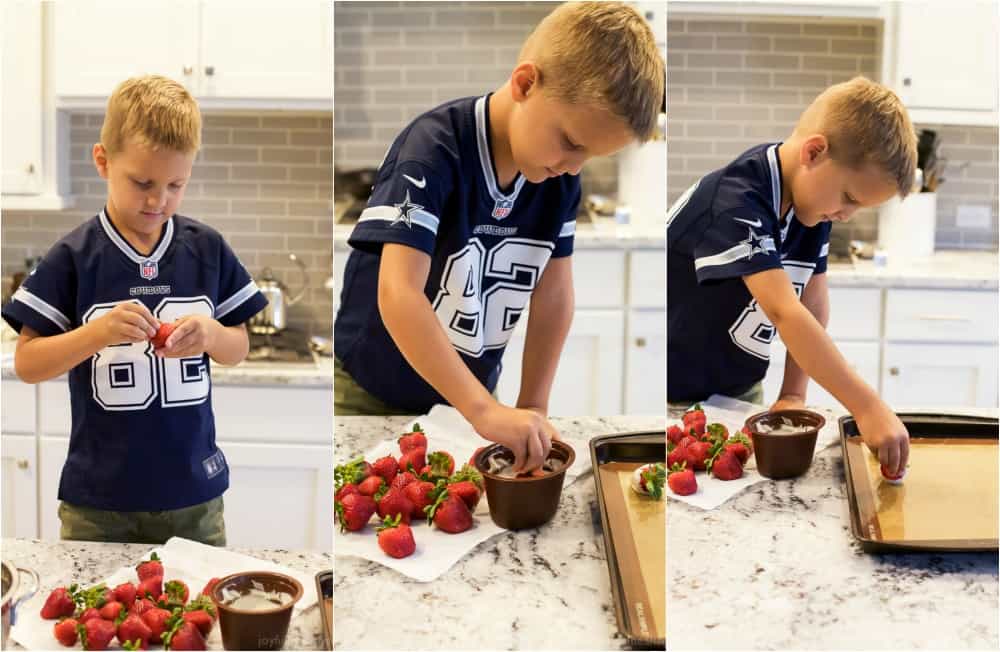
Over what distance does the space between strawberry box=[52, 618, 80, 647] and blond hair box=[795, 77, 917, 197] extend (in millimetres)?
785

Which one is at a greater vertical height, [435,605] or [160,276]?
[160,276]

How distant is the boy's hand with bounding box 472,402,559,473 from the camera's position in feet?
2.80

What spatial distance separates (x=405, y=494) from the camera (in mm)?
843

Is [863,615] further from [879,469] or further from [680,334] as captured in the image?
[680,334]

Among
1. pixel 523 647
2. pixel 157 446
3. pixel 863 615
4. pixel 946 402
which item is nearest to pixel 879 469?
pixel 946 402

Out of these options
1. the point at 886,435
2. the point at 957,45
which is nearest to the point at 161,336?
the point at 886,435

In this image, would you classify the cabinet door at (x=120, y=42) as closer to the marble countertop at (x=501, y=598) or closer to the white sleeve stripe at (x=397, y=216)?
the white sleeve stripe at (x=397, y=216)

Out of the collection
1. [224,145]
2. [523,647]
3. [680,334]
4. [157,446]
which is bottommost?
[523,647]

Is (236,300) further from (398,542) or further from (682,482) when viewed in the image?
(682,482)

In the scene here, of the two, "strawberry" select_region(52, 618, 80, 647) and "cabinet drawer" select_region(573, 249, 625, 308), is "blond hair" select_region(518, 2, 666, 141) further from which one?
"strawberry" select_region(52, 618, 80, 647)

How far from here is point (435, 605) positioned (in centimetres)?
75

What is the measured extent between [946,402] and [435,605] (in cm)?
57

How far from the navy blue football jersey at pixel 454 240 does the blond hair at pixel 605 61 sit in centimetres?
9

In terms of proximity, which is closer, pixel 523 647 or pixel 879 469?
pixel 523 647
